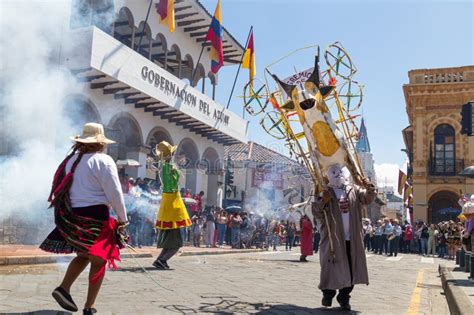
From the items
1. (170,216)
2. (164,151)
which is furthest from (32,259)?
(164,151)

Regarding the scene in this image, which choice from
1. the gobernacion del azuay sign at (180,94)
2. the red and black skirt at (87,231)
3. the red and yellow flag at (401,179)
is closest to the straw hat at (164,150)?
the red and black skirt at (87,231)

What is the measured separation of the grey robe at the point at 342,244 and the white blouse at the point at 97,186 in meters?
2.17

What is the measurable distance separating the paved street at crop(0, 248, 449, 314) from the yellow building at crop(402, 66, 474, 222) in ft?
77.9

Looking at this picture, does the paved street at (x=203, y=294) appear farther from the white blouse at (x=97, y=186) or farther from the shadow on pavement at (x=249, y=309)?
the white blouse at (x=97, y=186)

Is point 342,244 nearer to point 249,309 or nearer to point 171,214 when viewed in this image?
point 249,309

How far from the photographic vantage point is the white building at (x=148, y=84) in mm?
14500

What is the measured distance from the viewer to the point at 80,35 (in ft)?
45.6

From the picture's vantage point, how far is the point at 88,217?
438 centimetres

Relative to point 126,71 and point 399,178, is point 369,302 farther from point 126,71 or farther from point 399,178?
point 399,178

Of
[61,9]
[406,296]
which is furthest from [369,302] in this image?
[61,9]

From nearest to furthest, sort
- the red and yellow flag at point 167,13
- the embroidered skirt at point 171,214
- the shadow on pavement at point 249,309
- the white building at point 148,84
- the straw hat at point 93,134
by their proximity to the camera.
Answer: the straw hat at point 93,134 < the shadow on pavement at point 249,309 < the embroidered skirt at point 171,214 < the white building at point 148,84 < the red and yellow flag at point 167,13

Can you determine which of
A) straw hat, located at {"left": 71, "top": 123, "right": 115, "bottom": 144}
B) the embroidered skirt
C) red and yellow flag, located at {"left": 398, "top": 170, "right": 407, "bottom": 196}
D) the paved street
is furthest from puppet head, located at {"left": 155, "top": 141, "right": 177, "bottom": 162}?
red and yellow flag, located at {"left": 398, "top": 170, "right": 407, "bottom": 196}

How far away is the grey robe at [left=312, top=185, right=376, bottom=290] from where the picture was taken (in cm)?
528

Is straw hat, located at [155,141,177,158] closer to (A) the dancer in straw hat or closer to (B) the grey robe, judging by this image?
(B) the grey robe
